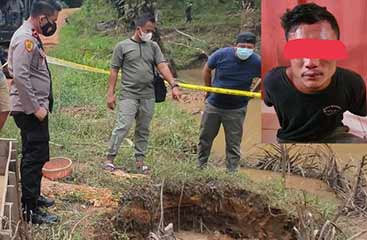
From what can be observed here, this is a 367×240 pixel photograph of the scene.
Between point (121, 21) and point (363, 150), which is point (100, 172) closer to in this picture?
point (363, 150)

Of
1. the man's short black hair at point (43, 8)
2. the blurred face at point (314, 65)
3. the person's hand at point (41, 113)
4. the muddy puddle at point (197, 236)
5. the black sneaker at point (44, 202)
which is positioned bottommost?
the muddy puddle at point (197, 236)

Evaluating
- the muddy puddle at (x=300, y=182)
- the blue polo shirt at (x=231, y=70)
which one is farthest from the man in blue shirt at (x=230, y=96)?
the muddy puddle at (x=300, y=182)

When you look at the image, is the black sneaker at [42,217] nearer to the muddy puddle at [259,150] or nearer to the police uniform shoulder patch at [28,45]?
the police uniform shoulder patch at [28,45]

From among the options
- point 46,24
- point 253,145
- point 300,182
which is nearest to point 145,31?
point 46,24

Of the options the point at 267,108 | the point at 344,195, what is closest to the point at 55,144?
the point at 344,195

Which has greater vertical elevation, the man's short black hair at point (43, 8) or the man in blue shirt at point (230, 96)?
the man's short black hair at point (43, 8)

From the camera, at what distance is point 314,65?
8.39ft

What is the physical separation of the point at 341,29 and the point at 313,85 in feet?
0.73

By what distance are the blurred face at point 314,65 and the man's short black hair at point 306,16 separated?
0.5 inches

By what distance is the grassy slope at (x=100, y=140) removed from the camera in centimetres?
598

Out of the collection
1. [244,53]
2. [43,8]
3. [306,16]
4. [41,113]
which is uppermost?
[43,8]

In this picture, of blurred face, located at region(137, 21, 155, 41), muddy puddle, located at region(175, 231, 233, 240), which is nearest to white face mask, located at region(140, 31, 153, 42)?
blurred face, located at region(137, 21, 155, 41)

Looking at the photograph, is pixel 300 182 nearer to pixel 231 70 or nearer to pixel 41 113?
pixel 231 70

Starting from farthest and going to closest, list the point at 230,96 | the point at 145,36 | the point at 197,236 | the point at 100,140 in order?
the point at 100,140 → the point at 197,236 → the point at 145,36 → the point at 230,96
